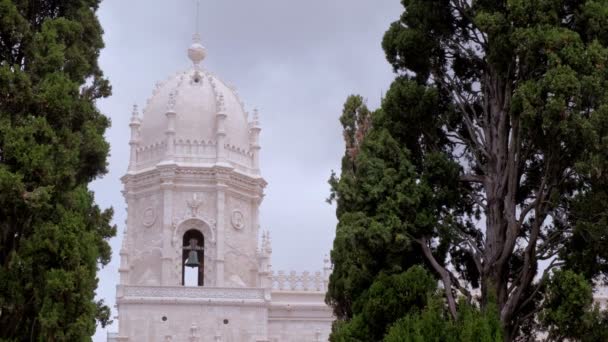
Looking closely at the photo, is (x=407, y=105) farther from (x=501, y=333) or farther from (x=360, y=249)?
(x=501, y=333)

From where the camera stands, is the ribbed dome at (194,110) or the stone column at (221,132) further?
the ribbed dome at (194,110)

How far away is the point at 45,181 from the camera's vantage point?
18656mm

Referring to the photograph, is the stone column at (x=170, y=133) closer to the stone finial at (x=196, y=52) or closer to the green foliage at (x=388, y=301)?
the stone finial at (x=196, y=52)

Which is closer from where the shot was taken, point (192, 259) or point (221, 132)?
point (192, 259)

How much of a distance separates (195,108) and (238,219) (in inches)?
169

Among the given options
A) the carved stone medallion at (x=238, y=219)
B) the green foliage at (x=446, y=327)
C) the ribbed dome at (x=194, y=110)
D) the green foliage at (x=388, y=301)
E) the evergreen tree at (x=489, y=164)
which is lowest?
the green foliage at (x=446, y=327)

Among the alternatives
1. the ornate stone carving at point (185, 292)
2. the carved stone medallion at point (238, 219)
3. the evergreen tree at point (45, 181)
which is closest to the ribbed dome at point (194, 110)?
the carved stone medallion at point (238, 219)

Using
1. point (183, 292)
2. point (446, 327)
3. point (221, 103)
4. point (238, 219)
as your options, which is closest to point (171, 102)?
point (221, 103)

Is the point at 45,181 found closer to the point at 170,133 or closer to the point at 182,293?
the point at 182,293

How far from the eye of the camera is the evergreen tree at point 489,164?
18.9m

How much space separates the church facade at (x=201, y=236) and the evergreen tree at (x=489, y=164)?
60.7 feet

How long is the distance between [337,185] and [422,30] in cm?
324

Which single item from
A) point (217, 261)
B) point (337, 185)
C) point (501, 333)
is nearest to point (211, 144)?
point (217, 261)

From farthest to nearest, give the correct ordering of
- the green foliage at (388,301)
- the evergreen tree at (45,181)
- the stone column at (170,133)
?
the stone column at (170,133), the green foliage at (388,301), the evergreen tree at (45,181)
